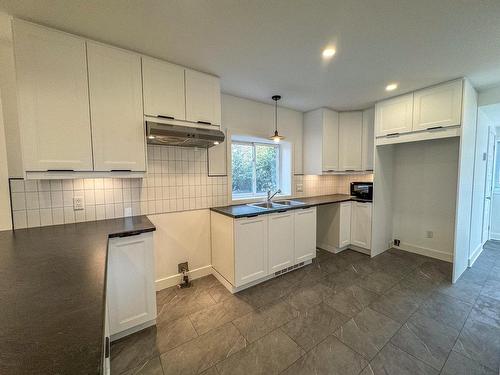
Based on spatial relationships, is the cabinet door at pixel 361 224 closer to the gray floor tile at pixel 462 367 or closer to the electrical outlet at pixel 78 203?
the gray floor tile at pixel 462 367

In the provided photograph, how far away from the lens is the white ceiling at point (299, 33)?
53.8 inches

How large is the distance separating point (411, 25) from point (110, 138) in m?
2.50

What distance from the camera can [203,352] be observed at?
5.24ft

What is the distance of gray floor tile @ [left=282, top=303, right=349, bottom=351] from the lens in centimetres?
171

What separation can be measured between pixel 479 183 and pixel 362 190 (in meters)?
1.52

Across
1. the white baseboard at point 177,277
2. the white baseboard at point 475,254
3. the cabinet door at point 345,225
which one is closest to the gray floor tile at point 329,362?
the white baseboard at point 177,277

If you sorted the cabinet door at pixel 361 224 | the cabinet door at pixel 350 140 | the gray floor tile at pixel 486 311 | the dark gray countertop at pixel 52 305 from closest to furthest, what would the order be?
1. the dark gray countertop at pixel 52 305
2. the gray floor tile at pixel 486 311
3. the cabinet door at pixel 361 224
4. the cabinet door at pixel 350 140

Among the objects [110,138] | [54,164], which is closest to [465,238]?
[110,138]

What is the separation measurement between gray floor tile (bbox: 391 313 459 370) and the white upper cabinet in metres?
2.24

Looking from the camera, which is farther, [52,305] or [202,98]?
[202,98]

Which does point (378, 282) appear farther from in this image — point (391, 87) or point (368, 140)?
point (391, 87)

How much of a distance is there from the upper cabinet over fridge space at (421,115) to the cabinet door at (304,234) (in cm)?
155

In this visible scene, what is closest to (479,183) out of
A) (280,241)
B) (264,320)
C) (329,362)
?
(280,241)

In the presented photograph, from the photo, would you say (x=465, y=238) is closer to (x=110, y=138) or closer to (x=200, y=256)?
(x=200, y=256)
